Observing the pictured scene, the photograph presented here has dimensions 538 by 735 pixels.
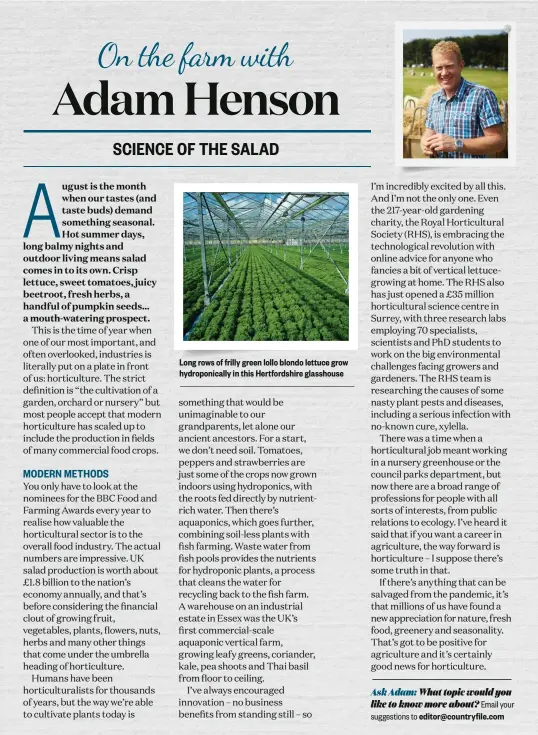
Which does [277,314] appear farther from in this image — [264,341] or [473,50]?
[473,50]

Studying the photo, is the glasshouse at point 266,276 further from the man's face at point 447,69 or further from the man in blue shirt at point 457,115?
the man's face at point 447,69

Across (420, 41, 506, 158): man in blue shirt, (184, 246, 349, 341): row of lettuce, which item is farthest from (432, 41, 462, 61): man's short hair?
(184, 246, 349, 341): row of lettuce

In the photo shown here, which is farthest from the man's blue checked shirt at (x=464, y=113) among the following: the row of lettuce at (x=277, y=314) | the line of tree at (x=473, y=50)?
the row of lettuce at (x=277, y=314)

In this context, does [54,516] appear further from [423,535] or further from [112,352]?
[423,535]

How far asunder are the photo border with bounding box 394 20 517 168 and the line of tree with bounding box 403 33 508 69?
0.04 meters

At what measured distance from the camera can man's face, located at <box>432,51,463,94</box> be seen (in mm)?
3533

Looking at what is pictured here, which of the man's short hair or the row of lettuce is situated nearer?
the man's short hair

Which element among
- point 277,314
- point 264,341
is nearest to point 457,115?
point 264,341

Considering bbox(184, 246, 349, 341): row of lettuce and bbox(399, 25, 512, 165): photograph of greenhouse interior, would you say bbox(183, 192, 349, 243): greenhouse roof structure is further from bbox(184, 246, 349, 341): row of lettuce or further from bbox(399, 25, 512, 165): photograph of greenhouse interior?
bbox(399, 25, 512, 165): photograph of greenhouse interior

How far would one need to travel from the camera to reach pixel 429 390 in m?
3.48

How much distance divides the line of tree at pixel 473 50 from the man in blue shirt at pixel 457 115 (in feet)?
0.12

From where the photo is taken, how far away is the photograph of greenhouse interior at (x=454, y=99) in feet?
11.6

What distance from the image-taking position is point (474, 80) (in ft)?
11.7

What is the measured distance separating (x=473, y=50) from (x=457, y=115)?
412 mm
